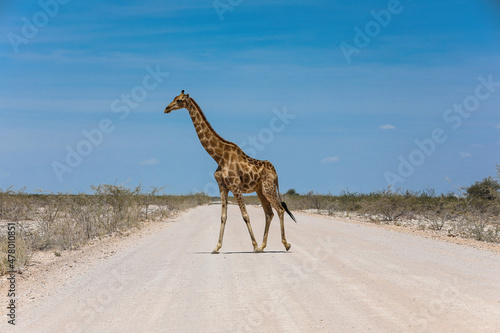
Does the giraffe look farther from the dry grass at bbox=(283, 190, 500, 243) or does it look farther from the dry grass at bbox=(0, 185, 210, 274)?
the dry grass at bbox=(283, 190, 500, 243)

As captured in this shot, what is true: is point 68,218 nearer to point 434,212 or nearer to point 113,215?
point 113,215

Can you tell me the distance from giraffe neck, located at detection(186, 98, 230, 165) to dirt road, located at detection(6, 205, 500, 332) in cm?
256

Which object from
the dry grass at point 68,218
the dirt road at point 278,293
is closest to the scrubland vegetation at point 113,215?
the dry grass at point 68,218

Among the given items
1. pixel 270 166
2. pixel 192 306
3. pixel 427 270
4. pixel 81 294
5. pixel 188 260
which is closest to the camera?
pixel 192 306

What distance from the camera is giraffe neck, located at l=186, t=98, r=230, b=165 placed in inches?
587

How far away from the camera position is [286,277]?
34.0 ft

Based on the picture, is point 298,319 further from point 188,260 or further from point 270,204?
point 270,204

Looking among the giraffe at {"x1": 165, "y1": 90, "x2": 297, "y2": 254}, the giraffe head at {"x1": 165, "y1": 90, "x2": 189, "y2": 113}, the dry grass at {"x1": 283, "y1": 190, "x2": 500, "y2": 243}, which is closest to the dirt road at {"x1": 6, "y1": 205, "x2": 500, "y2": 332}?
the giraffe at {"x1": 165, "y1": 90, "x2": 297, "y2": 254}

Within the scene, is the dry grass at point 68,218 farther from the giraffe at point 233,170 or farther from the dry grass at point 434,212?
the dry grass at point 434,212

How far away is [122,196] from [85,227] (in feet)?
21.4

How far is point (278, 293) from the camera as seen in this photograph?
28.9 ft

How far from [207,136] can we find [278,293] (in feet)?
22.7

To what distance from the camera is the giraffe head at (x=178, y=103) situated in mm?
14516

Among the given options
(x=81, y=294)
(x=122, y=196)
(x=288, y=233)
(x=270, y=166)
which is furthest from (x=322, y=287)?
(x=122, y=196)
